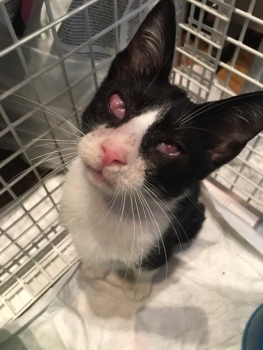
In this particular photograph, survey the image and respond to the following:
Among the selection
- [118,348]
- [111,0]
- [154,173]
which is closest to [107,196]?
[154,173]

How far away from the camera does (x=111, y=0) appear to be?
74 cm

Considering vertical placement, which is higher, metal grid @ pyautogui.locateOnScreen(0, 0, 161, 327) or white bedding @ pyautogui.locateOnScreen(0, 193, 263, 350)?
metal grid @ pyautogui.locateOnScreen(0, 0, 161, 327)

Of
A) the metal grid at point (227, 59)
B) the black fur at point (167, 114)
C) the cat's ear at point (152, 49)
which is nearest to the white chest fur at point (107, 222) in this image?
the black fur at point (167, 114)

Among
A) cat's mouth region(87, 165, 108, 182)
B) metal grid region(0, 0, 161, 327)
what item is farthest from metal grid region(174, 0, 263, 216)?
cat's mouth region(87, 165, 108, 182)

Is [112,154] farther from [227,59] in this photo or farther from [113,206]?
[227,59]

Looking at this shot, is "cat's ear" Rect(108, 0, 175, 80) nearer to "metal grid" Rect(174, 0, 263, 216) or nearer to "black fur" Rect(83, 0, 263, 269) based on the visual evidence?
"black fur" Rect(83, 0, 263, 269)

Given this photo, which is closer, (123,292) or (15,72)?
(15,72)

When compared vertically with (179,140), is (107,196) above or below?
below

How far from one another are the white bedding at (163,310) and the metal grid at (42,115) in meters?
0.08

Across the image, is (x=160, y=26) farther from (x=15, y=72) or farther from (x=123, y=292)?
(x=123, y=292)

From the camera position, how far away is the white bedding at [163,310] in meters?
1.05

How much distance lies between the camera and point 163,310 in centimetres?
111

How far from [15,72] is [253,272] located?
1000 mm

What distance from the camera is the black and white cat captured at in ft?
1.93
